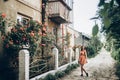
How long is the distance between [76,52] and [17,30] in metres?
11.7

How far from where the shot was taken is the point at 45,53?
13664 mm

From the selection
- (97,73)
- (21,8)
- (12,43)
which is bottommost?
(97,73)

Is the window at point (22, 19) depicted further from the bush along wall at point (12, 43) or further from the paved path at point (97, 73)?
the paved path at point (97, 73)

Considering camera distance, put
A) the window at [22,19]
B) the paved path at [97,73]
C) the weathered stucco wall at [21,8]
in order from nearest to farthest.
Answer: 1. the weathered stucco wall at [21,8]
2. the window at [22,19]
3. the paved path at [97,73]

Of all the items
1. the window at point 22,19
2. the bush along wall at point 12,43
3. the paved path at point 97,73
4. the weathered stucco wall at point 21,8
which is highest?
the weathered stucco wall at point 21,8

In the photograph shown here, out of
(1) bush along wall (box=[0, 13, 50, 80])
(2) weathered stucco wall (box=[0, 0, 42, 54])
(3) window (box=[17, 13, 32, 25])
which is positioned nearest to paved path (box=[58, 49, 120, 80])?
(1) bush along wall (box=[0, 13, 50, 80])

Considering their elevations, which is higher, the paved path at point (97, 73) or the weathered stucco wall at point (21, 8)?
the weathered stucco wall at point (21, 8)

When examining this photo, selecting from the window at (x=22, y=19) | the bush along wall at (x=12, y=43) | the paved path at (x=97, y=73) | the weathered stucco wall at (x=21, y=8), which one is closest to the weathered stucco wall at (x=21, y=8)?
the weathered stucco wall at (x=21, y=8)

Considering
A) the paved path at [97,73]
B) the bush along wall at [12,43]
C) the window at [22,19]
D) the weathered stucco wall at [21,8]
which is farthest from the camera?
the paved path at [97,73]

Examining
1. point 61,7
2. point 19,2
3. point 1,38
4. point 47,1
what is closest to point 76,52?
point 61,7

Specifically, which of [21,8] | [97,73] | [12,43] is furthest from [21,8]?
[97,73]

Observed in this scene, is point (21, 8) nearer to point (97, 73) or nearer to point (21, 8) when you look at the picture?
point (21, 8)

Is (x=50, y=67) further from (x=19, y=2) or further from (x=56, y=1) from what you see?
(x=56, y=1)

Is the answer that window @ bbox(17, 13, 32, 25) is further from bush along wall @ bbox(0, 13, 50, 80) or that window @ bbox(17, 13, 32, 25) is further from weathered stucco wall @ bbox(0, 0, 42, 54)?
bush along wall @ bbox(0, 13, 50, 80)
